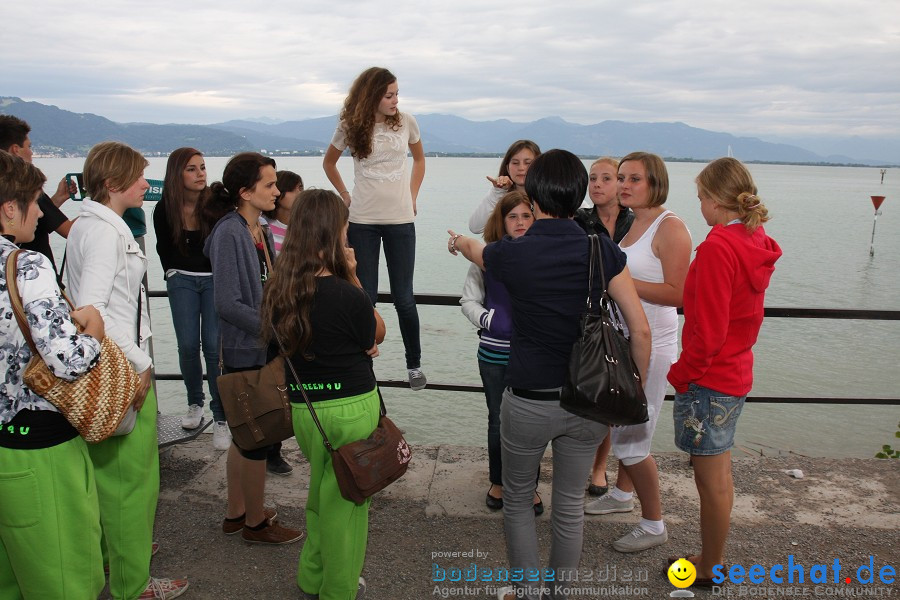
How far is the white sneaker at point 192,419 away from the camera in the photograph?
4293mm

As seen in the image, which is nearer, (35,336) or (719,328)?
(35,336)

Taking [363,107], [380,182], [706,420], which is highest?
[363,107]

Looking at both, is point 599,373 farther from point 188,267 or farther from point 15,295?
point 188,267

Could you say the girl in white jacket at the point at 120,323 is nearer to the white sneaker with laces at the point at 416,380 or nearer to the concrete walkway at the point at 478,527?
the concrete walkway at the point at 478,527

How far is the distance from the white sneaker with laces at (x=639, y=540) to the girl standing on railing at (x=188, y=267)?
2.65 m

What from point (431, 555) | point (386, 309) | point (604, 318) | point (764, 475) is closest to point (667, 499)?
point (764, 475)

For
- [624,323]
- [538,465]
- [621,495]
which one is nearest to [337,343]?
[538,465]

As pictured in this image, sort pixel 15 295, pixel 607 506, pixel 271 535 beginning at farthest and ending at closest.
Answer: pixel 607 506
pixel 271 535
pixel 15 295

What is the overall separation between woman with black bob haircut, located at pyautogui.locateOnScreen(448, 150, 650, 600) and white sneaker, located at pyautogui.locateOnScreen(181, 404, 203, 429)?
2460mm

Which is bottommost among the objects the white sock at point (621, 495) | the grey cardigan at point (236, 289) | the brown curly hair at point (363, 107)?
the white sock at point (621, 495)

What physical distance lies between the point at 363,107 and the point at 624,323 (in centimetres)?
260

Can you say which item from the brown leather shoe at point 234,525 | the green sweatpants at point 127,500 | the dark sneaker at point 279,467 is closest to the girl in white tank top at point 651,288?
the brown leather shoe at point 234,525

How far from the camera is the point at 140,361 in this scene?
8.89ft

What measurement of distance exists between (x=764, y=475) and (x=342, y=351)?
10.4ft
